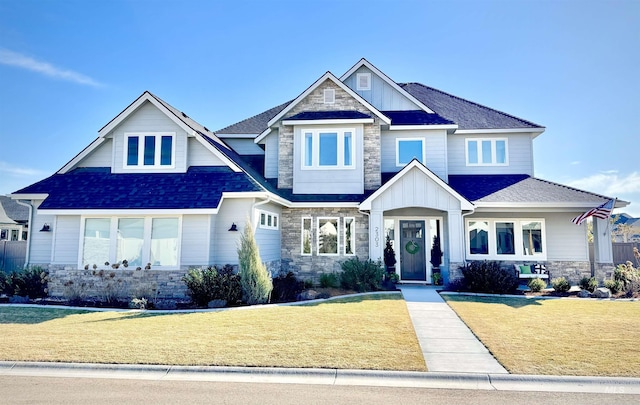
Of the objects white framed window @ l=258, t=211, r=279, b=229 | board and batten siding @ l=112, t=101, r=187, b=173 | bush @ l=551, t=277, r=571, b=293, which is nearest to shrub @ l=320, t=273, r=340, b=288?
white framed window @ l=258, t=211, r=279, b=229

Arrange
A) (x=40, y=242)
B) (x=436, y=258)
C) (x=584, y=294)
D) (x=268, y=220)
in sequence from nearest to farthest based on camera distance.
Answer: (x=584, y=294) < (x=40, y=242) < (x=268, y=220) < (x=436, y=258)

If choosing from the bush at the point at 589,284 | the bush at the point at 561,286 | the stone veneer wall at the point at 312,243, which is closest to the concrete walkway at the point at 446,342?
the stone veneer wall at the point at 312,243

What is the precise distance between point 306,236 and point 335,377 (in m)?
11.0

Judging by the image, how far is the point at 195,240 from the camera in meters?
13.3

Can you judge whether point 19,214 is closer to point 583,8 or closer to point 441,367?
point 441,367

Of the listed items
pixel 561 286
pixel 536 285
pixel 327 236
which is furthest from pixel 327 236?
pixel 561 286

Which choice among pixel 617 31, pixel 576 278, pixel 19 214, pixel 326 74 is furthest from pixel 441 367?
pixel 19 214

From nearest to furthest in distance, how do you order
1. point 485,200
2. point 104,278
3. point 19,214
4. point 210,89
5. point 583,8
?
point 104,278, point 583,8, point 485,200, point 210,89, point 19,214

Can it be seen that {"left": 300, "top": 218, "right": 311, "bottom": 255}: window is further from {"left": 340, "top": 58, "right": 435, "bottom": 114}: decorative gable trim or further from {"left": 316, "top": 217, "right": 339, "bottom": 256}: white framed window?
{"left": 340, "top": 58, "right": 435, "bottom": 114}: decorative gable trim

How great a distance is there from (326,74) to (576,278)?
553 inches

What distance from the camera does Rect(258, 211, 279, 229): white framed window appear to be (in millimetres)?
14622

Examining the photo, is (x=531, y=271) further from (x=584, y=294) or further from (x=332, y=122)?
(x=332, y=122)

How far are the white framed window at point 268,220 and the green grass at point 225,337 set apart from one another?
4551mm

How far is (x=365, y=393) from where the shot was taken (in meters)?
5.30
